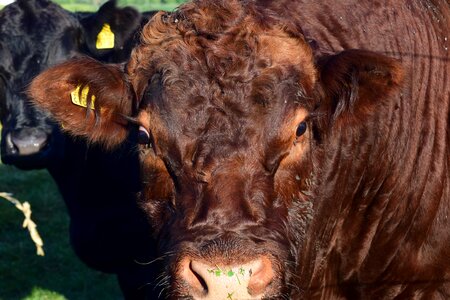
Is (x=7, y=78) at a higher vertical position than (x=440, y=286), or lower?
lower

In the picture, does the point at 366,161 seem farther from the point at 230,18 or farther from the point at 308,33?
the point at 230,18

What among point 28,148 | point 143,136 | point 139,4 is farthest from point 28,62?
point 139,4

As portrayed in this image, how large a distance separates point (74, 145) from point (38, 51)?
3.02 feet

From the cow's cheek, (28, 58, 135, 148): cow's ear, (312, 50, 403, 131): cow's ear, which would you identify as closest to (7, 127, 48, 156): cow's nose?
(28, 58, 135, 148): cow's ear

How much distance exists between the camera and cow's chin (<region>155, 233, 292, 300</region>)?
3713 millimetres

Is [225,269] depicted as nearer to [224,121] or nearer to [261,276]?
[261,276]

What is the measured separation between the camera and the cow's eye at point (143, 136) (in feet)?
14.4

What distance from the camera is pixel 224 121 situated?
4.11m

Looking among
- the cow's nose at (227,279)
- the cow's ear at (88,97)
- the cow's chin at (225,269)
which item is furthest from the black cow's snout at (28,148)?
the cow's nose at (227,279)

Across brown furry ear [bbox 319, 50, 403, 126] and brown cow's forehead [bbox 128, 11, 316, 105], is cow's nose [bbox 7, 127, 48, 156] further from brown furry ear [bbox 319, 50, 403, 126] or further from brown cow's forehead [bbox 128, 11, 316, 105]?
brown furry ear [bbox 319, 50, 403, 126]

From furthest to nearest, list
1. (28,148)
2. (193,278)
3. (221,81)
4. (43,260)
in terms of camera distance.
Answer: (43,260) → (28,148) → (221,81) → (193,278)

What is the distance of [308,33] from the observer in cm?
480

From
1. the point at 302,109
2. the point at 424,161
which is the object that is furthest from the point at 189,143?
the point at 424,161

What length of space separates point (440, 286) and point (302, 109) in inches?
54.4
